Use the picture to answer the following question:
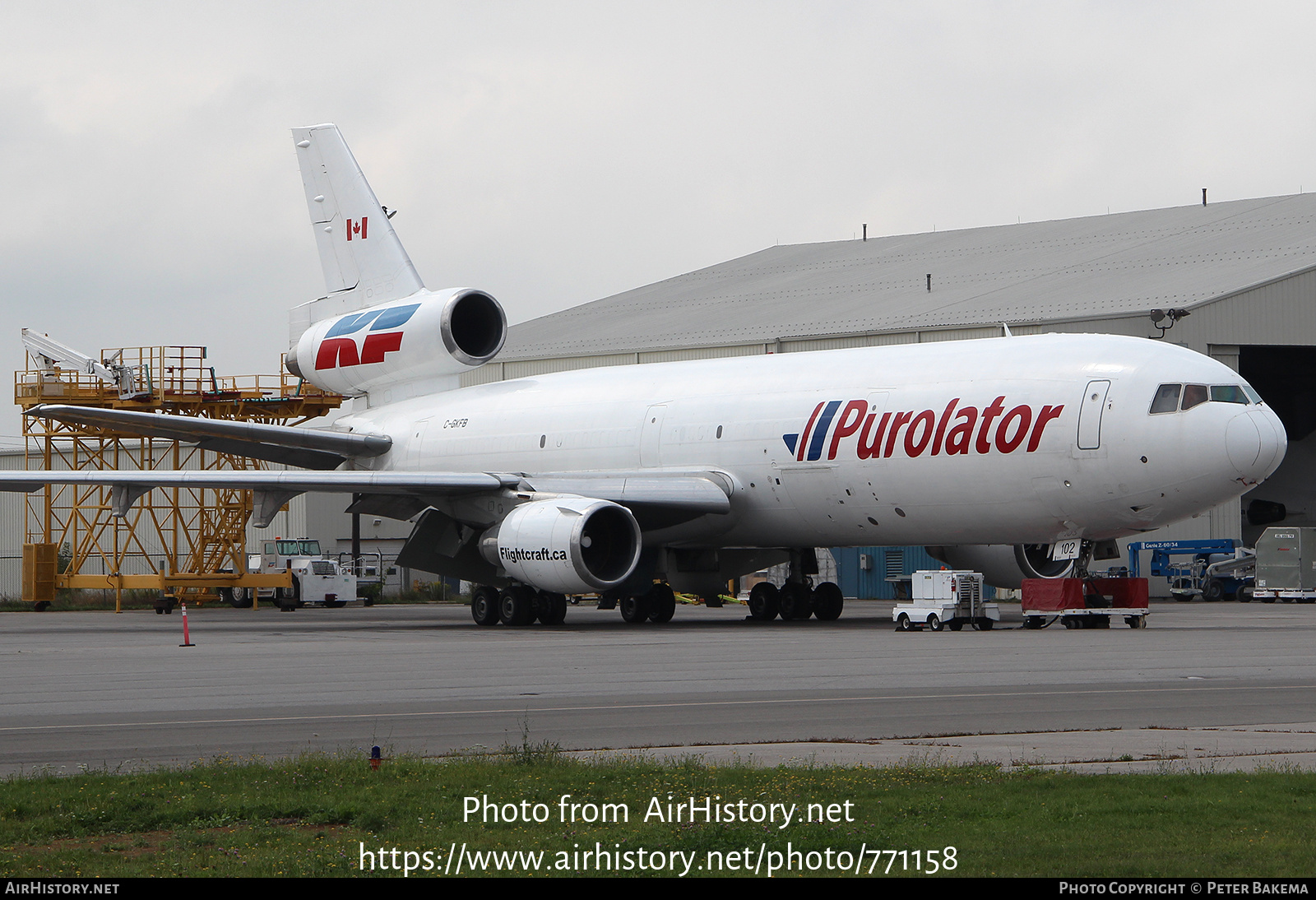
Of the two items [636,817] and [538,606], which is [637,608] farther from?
[636,817]

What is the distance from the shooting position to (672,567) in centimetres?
2980

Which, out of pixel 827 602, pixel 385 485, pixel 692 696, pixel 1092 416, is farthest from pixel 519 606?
pixel 692 696

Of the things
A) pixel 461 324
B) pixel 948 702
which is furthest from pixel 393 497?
pixel 948 702

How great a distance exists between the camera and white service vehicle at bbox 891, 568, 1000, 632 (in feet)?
81.7

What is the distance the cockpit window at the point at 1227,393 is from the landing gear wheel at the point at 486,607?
41.9 feet

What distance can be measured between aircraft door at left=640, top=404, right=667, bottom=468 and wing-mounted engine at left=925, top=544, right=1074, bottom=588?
203 inches

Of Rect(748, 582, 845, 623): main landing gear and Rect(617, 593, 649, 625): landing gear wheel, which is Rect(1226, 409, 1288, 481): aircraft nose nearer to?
Rect(748, 582, 845, 623): main landing gear

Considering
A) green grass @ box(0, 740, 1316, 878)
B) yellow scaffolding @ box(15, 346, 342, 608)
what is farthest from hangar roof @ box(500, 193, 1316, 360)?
green grass @ box(0, 740, 1316, 878)

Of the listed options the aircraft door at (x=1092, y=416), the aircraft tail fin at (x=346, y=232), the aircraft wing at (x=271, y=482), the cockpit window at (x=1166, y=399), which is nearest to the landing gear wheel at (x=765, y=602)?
the aircraft wing at (x=271, y=482)

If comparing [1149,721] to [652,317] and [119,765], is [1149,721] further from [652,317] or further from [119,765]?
[652,317]

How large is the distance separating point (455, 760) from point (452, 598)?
39.9 m

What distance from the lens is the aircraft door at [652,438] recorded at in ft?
93.0

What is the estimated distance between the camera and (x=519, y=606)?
27516 millimetres

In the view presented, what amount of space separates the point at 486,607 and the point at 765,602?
5240 mm
